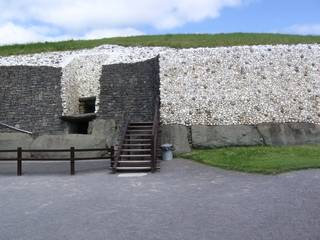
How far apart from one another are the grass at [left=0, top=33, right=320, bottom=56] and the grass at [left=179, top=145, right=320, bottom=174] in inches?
348

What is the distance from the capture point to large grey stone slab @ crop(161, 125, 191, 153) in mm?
19108

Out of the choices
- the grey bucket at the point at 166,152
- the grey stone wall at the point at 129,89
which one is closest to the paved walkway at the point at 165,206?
the grey bucket at the point at 166,152

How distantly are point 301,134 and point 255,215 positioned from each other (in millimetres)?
11665

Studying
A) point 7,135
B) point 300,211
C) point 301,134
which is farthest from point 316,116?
point 7,135

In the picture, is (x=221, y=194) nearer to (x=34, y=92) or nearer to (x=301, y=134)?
(x=301, y=134)

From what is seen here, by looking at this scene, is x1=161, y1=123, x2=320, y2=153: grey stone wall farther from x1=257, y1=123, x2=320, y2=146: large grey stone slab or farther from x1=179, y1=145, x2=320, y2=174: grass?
x1=179, y1=145, x2=320, y2=174: grass

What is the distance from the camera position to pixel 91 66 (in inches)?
974

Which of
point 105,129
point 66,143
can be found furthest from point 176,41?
point 66,143

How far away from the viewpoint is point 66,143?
815 inches

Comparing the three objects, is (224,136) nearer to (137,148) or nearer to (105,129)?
(137,148)

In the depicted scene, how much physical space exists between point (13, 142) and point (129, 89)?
5.94 m

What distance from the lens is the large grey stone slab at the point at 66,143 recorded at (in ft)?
67.2

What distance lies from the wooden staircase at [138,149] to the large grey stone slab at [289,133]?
15.8ft

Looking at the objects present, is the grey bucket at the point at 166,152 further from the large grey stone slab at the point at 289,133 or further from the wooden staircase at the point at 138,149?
the large grey stone slab at the point at 289,133
